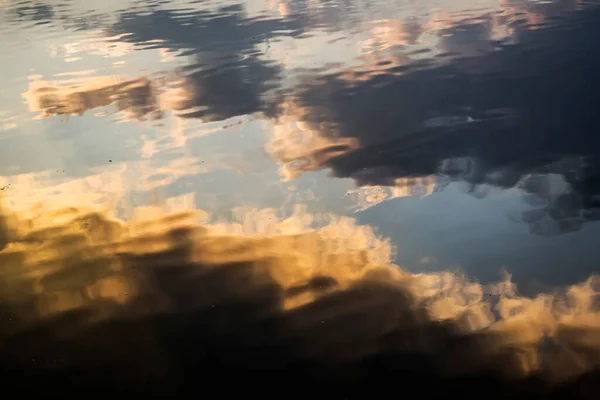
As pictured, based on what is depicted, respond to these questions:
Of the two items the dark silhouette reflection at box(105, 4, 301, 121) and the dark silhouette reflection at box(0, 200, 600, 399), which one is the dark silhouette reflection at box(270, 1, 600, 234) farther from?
the dark silhouette reflection at box(0, 200, 600, 399)

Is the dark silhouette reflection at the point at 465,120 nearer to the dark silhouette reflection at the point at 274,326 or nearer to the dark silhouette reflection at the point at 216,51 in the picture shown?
the dark silhouette reflection at the point at 216,51

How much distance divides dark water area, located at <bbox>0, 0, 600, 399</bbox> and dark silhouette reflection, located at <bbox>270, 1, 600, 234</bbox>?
0.05 m

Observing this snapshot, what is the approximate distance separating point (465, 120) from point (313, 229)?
4523 millimetres

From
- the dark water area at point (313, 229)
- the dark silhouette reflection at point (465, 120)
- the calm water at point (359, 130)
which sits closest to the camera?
the dark water area at point (313, 229)

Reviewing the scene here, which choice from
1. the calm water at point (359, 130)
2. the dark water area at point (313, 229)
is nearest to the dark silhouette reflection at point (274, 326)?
the dark water area at point (313, 229)

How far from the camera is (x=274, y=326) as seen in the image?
5094mm

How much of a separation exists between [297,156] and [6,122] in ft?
23.0

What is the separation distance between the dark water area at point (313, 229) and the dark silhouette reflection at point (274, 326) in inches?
0.8

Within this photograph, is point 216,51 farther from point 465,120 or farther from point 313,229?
point 313,229

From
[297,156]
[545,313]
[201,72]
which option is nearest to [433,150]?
[297,156]

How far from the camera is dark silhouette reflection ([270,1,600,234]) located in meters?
7.85

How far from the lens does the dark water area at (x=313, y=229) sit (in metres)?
4.66

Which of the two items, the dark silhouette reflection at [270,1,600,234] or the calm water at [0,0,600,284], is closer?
the calm water at [0,0,600,284]

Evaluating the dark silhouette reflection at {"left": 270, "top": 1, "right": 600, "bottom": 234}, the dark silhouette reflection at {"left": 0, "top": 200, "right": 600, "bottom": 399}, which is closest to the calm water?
the dark silhouette reflection at {"left": 270, "top": 1, "right": 600, "bottom": 234}
